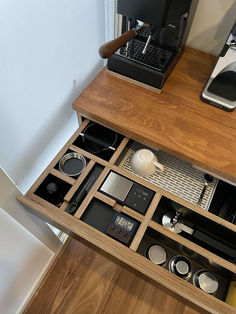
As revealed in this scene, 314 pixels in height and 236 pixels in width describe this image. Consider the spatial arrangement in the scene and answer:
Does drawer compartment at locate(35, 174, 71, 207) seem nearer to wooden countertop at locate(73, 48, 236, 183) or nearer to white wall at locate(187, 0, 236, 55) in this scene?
wooden countertop at locate(73, 48, 236, 183)

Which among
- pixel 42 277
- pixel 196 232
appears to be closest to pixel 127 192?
pixel 196 232

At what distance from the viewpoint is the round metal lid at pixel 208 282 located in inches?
28.7

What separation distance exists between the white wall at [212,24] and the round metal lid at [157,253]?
71cm

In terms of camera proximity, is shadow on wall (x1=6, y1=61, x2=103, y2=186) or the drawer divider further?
shadow on wall (x1=6, y1=61, x2=103, y2=186)

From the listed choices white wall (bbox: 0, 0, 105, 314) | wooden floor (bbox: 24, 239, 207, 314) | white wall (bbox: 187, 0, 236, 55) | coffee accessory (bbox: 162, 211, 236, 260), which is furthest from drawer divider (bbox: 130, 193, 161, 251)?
wooden floor (bbox: 24, 239, 207, 314)

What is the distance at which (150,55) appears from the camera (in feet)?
2.63

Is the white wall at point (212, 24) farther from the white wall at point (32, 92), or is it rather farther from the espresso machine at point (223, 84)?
the white wall at point (32, 92)

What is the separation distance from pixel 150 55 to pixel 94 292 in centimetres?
105

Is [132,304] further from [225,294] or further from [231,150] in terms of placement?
[231,150]

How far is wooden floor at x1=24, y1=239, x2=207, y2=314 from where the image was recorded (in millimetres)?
1162

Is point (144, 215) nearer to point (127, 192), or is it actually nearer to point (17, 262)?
point (127, 192)

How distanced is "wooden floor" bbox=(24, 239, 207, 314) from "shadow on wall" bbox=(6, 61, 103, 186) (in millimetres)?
623

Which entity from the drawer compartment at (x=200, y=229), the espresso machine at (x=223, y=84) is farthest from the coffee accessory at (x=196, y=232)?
the espresso machine at (x=223, y=84)

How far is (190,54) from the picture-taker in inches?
36.3
